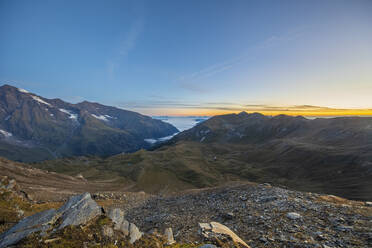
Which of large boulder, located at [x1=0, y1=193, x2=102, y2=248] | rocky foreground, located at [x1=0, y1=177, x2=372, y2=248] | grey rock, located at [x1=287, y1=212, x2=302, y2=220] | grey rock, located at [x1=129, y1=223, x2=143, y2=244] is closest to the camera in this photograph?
large boulder, located at [x1=0, y1=193, x2=102, y2=248]

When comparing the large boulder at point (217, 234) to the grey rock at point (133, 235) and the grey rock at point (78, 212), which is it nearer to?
the grey rock at point (133, 235)

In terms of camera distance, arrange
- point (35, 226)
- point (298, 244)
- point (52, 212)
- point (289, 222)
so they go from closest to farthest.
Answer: point (35, 226)
point (52, 212)
point (298, 244)
point (289, 222)

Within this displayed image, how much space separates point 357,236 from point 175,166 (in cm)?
11529

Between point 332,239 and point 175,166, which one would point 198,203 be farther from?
point 175,166

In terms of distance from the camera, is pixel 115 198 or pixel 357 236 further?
pixel 115 198

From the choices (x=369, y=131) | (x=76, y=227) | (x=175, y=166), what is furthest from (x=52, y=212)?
(x=369, y=131)

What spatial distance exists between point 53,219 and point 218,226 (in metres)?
10.4

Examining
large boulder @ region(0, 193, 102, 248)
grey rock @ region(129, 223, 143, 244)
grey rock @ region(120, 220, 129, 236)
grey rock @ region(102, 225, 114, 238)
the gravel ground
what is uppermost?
large boulder @ region(0, 193, 102, 248)

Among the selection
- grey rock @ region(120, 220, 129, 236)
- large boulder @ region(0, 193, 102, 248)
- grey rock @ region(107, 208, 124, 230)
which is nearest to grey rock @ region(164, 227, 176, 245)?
grey rock @ region(120, 220, 129, 236)

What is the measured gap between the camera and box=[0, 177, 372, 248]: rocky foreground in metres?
7.36

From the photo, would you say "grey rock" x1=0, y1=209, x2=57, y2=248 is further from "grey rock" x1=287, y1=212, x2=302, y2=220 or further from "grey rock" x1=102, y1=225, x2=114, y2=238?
"grey rock" x1=287, y1=212, x2=302, y2=220

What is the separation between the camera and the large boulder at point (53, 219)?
6.92 m

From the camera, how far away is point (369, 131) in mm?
121812

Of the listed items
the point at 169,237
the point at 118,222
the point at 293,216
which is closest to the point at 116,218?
the point at 118,222
